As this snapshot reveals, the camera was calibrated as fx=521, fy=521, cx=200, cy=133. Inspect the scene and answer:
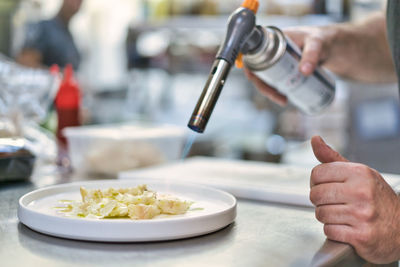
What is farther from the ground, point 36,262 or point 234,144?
point 36,262

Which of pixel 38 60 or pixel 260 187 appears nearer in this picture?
pixel 260 187

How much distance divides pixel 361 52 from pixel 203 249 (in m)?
0.94

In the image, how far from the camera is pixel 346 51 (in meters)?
1.33

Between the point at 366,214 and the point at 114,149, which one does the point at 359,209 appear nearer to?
the point at 366,214

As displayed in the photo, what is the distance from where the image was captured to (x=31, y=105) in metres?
1.36

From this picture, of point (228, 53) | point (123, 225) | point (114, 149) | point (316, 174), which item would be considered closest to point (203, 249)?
point (123, 225)

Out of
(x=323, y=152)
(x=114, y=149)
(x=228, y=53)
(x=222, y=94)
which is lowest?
(x=222, y=94)

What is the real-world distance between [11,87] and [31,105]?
74 millimetres

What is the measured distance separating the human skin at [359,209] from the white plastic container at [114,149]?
0.58 m

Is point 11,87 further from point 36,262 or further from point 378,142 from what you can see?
point 378,142

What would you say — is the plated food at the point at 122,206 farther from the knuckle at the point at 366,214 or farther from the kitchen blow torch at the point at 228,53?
the knuckle at the point at 366,214

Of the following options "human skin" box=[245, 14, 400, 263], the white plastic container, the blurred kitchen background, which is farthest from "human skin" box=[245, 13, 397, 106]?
the blurred kitchen background

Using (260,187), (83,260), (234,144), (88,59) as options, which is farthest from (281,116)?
(83,260)

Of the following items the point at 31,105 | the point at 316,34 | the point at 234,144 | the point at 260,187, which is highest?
the point at 316,34
